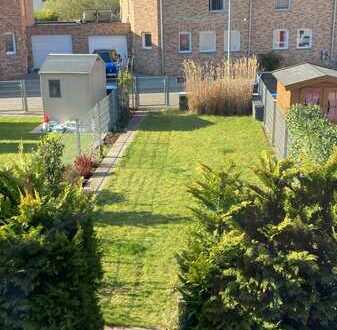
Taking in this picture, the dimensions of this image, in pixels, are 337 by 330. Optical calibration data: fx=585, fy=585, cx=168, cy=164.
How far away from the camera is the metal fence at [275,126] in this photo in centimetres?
1423

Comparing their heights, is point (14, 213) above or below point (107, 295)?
above

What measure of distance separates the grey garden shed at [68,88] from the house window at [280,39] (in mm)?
17589

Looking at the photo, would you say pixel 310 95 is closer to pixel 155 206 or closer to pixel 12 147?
pixel 155 206

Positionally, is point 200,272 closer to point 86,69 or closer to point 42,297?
point 42,297

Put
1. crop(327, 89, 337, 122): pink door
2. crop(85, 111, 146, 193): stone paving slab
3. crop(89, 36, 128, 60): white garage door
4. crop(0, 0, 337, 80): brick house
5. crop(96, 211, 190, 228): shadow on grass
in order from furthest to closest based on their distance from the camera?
crop(89, 36, 128, 60): white garage door → crop(0, 0, 337, 80): brick house → crop(327, 89, 337, 122): pink door → crop(85, 111, 146, 193): stone paving slab → crop(96, 211, 190, 228): shadow on grass

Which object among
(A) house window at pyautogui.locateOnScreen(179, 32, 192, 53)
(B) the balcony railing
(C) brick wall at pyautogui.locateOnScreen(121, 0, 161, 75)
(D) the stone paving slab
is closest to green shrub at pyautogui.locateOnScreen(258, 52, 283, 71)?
(A) house window at pyautogui.locateOnScreen(179, 32, 192, 53)

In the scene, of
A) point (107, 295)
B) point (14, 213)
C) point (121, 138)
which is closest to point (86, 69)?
point (121, 138)

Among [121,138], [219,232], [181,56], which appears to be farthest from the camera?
[181,56]

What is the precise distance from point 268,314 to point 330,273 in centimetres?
69

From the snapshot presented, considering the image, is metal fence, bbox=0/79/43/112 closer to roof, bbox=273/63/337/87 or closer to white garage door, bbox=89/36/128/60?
→ white garage door, bbox=89/36/128/60

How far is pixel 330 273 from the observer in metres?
5.41

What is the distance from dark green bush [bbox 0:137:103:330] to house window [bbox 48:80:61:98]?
46.4ft

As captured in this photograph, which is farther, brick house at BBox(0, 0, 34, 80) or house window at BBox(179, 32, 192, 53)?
house window at BBox(179, 32, 192, 53)

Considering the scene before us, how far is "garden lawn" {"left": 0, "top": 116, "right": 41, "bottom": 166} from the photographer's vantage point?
16816 millimetres
